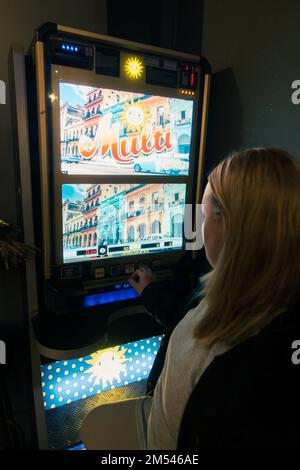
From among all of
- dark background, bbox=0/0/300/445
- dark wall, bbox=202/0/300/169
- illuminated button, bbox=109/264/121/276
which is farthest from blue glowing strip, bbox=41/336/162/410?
dark wall, bbox=202/0/300/169

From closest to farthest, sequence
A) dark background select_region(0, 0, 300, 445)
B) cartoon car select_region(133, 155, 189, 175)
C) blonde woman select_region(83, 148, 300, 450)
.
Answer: blonde woman select_region(83, 148, 300, 450)
dark background select_region(0, 0, 300, 445)
cartoon car select_region(133, 155, 189, 175)

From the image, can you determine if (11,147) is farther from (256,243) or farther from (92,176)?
(256,243)

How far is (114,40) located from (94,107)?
276mm

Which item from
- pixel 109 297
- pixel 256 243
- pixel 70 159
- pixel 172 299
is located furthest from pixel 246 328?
pixel 70 159

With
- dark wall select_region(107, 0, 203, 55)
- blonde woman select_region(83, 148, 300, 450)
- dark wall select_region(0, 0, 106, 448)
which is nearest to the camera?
blonde woman select_region(83, 148, 300, 450)

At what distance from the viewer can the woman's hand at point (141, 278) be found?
145 cm

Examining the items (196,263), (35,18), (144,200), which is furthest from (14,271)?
(35,18)

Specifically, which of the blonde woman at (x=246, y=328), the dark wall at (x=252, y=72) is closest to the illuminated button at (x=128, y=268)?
the blonde woman at (x=246, y=328)

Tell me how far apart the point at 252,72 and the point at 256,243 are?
1066mm

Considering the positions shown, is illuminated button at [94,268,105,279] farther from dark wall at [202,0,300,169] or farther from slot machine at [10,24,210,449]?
dark wall at [202,0,300,169]

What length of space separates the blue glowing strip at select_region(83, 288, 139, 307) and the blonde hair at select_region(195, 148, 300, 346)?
0.67 m

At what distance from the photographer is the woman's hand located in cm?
145

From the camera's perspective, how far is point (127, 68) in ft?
4.38
